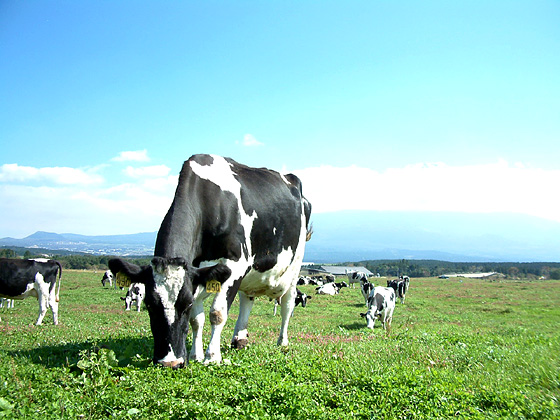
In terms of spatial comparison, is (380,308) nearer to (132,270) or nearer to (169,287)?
(169,287)

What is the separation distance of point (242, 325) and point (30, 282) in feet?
35.0

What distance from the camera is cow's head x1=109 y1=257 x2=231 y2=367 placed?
19.6 ft

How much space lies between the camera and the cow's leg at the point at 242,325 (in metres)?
8.80

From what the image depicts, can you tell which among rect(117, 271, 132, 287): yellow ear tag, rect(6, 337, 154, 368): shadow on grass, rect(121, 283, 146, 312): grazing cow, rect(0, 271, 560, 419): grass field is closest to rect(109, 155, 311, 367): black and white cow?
rect(117, 271, 132, 287): yellow ear tag

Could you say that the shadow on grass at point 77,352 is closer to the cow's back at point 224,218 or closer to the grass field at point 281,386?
the grass field at point 281,386

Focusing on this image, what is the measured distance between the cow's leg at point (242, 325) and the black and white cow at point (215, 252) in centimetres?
2

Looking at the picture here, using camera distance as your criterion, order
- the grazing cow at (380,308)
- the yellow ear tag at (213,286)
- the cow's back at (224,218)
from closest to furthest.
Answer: the yellow ear tag at (213,286) < the cow's back at (224,218) < the grazing cow at (380,308)

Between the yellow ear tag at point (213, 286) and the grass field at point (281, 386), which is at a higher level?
the yellow ear tag at point (213, 286)

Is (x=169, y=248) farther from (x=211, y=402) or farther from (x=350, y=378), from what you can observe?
(x=350, y=378)

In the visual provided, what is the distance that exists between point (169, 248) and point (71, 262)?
9419cm

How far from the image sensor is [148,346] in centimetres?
847

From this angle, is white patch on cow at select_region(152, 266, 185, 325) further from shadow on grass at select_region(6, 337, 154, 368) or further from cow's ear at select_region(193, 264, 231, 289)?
shadow on grass at select_region(6, 337, 154, 368)

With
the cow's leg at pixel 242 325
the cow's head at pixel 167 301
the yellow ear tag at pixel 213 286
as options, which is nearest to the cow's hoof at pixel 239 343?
the cow's leg at pixel 242 325

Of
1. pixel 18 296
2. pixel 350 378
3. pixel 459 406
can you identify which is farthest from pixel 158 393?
pixel 18 296
